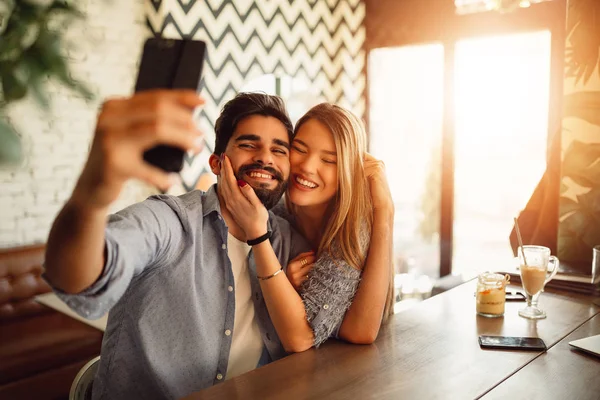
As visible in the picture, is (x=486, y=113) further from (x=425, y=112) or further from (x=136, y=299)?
(x=136, y=299)

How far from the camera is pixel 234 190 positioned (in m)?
1.52

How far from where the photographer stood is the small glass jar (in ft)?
5.35

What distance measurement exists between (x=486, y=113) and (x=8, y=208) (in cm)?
344

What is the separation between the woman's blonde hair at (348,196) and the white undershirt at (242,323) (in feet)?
0.80

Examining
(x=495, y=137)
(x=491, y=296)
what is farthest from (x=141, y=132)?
(x=495, y=137)

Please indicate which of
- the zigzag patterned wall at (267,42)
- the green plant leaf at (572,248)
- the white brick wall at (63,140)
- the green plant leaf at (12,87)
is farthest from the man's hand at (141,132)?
the zigzag patterned wall at (267,42)

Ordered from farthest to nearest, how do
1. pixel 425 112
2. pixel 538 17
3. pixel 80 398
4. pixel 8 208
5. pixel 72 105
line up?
pixel 425 112 → pixel 538 17 → pixel 72 105 → pixel 8 208 → pixel 80 398

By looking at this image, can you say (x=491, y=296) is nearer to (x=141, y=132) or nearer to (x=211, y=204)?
(x=211, y=204)

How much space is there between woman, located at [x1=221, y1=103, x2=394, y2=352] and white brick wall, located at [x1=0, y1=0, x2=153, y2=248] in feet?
5.83

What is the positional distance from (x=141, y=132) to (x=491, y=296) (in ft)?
4.47

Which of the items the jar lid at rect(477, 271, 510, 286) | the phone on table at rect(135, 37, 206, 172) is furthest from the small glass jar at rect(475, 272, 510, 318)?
the phone on table at rect(135, 37, 206, 172)

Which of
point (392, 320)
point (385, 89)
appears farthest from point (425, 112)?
point (392, 320)

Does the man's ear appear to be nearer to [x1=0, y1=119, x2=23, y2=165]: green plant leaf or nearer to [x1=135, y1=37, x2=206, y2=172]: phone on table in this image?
[x1=135, y1=37, x2=206, y2=172]: phone on table

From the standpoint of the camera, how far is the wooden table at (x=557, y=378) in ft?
3.64
